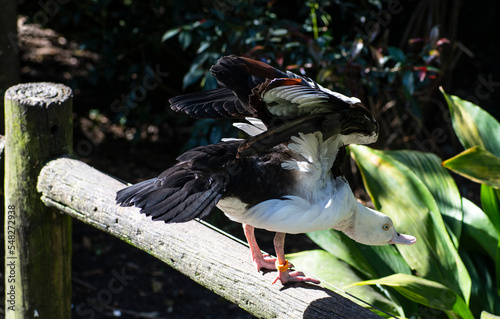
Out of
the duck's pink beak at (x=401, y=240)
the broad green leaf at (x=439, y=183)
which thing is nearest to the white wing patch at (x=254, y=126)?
the duck's pink beak at (x=401, y=240)

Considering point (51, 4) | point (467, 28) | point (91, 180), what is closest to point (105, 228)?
point (91, 180)

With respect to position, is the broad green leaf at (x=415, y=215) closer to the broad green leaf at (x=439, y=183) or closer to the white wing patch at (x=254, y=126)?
the broad green leaf at (x=439, y=183)

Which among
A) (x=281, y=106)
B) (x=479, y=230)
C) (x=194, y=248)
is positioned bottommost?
(x=479, y=230)

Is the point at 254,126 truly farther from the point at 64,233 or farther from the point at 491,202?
the point at 491,202

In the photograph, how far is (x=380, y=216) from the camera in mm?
1942

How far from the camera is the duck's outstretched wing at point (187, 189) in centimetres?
155

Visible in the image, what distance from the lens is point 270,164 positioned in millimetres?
1752

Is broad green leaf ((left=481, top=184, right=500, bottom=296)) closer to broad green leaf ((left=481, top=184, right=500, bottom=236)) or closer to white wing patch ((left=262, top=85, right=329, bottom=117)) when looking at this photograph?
broad green leaf ((left=481, top=184, right=500, bottom=236))

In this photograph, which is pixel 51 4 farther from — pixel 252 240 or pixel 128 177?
pixel 252 240

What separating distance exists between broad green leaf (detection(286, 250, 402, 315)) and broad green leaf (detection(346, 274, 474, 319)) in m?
0.37

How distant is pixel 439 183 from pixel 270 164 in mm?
1351

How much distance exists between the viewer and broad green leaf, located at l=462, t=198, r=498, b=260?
2654 mm

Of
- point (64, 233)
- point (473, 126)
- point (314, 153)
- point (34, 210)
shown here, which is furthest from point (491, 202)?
point (34, 210)

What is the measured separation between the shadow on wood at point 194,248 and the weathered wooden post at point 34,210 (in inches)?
2.9
